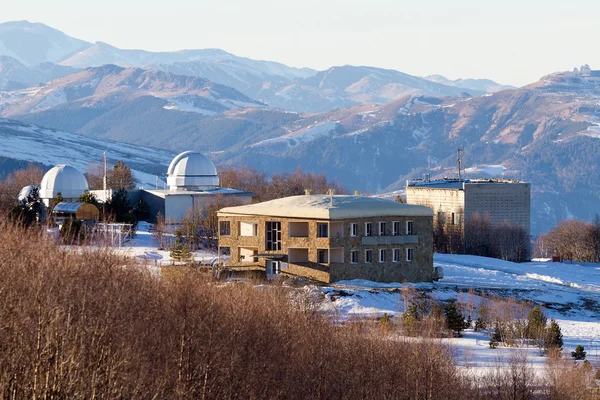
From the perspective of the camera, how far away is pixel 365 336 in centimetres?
4084

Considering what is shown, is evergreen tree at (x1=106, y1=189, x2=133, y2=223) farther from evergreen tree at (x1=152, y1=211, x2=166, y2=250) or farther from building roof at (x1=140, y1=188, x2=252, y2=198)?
building roof at (x1=140, y1=188, x2=252, y2=198)

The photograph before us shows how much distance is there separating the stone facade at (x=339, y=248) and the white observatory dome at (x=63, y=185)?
109 ft

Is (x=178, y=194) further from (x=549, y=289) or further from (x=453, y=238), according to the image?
(x=549, y=289)

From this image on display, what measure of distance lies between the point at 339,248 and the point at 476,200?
50.2 metres

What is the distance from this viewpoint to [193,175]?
316ft

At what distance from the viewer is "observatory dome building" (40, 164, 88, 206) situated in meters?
96.4

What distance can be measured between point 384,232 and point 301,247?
4345mm

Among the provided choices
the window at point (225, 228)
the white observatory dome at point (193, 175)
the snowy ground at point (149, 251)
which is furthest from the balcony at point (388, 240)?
the white observatory dome at point (193, 175)

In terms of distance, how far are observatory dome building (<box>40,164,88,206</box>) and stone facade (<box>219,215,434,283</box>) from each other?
33.2 metres

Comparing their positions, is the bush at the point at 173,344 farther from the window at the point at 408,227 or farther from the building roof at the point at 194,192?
the building roof at the point at 194,192

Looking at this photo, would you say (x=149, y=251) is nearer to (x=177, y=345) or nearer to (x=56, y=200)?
(x=56, y=200)

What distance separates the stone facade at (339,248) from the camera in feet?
204

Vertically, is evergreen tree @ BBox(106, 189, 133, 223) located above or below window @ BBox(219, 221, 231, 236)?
above

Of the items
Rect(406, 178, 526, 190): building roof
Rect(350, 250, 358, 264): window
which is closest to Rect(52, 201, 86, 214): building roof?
Rect(350, 250, 358, 264): window
